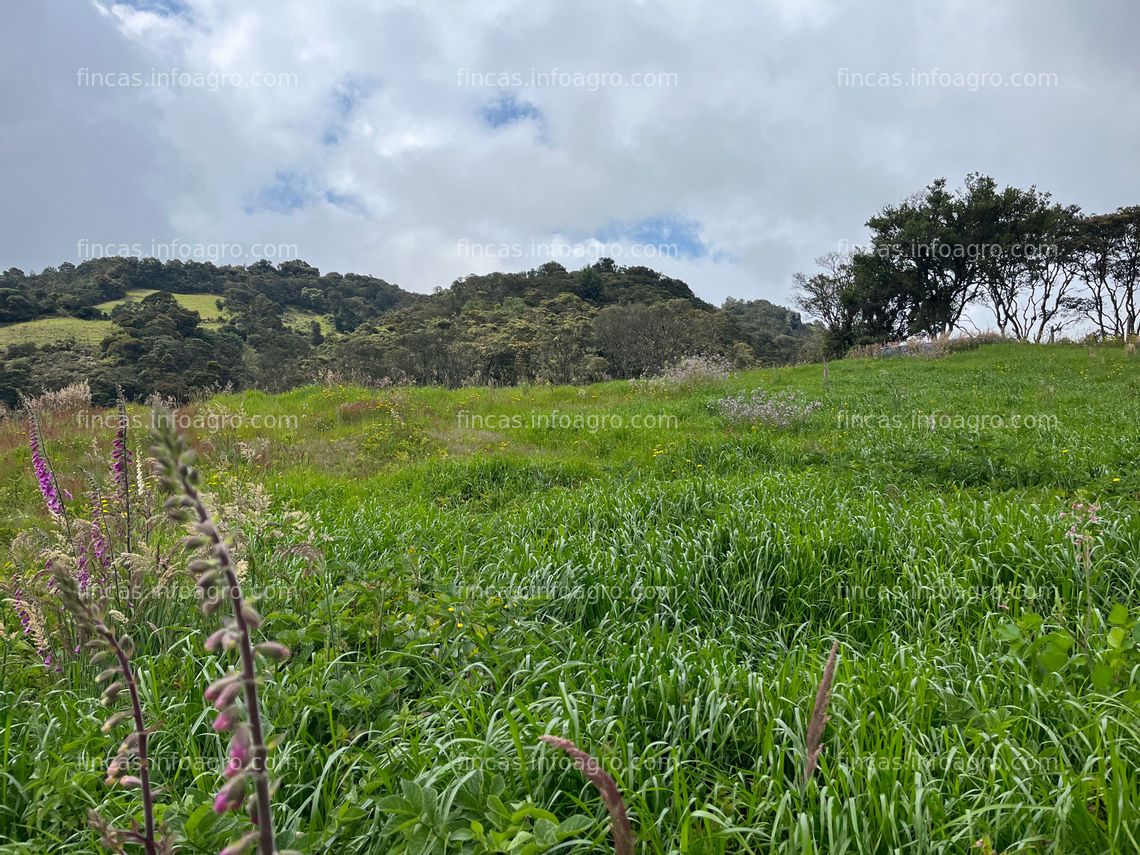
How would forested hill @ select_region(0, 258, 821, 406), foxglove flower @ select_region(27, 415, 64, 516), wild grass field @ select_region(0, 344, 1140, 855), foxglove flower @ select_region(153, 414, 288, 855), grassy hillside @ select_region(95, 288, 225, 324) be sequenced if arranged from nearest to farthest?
foxglove flower @ select_region(153, 414, 288, 855) < wild grass field @ select_region(0, 344, 1140, 855) < foxglove flower @ select_region(27, 415, 64, 516) < forested hill @ select_region(0, 258, 821, 406) < grassy hillside @ select_region(95, 288, 225, 324)

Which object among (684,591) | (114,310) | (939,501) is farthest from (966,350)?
(114,310)

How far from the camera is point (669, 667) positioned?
2.73 m

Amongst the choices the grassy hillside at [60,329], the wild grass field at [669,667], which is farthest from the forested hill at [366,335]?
→ the wild grass field at [669,667]

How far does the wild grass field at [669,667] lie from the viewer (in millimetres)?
1808

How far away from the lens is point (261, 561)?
4039mm

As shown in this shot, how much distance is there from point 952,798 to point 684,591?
2044 millimetres

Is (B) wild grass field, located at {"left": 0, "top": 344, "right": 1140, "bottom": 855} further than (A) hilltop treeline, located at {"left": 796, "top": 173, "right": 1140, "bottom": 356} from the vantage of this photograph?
No

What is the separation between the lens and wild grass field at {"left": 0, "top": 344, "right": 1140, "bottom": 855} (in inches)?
71.2

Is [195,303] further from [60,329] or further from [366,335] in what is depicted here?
[366,335]

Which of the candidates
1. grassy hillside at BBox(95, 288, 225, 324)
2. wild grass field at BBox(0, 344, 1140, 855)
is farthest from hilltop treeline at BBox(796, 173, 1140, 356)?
grassy hillside at BBox(95, 288, 225, 324)

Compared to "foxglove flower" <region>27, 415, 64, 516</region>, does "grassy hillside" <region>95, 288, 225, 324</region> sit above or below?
above

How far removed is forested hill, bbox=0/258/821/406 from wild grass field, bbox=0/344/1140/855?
14.3 meters

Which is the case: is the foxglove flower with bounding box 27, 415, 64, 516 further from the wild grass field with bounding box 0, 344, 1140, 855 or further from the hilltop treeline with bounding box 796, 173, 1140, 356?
the hilltop treeline with bounding box 796, 173, 1140, 356

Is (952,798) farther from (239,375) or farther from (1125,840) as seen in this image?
(239,375)
